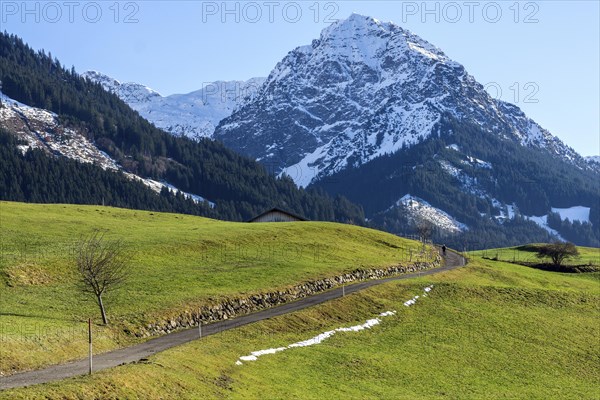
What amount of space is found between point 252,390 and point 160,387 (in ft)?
20.7

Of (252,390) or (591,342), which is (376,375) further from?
(591,342)

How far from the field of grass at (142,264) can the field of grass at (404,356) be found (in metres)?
7.28

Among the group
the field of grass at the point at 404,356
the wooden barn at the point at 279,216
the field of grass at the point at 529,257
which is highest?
the wooden barn at the point at 279,216

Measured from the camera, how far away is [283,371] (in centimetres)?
4634

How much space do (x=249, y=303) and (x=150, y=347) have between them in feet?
58.1

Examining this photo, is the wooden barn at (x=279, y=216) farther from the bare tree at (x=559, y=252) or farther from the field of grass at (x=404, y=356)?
the field of grass at (x=404, y=356)

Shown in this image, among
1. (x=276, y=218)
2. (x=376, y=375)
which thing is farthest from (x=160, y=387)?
(x=276, y=218)

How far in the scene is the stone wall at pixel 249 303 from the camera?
55.5 metres

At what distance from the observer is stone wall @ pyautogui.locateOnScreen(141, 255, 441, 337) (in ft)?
182

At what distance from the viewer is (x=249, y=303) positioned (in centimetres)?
6544

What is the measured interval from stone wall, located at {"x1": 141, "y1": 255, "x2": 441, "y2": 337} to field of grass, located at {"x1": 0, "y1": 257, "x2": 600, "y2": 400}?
4.87 meters

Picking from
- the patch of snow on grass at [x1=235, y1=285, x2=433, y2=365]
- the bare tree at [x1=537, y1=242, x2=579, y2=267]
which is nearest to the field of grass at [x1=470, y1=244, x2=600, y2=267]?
the bare tree at [x1=537, y1=242, x2=579, y2=267]

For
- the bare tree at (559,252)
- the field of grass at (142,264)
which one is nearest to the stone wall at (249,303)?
the field of grass at (142,264)

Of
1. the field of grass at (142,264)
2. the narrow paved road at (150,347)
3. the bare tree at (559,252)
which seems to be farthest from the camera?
the bare tree at (559,252)
